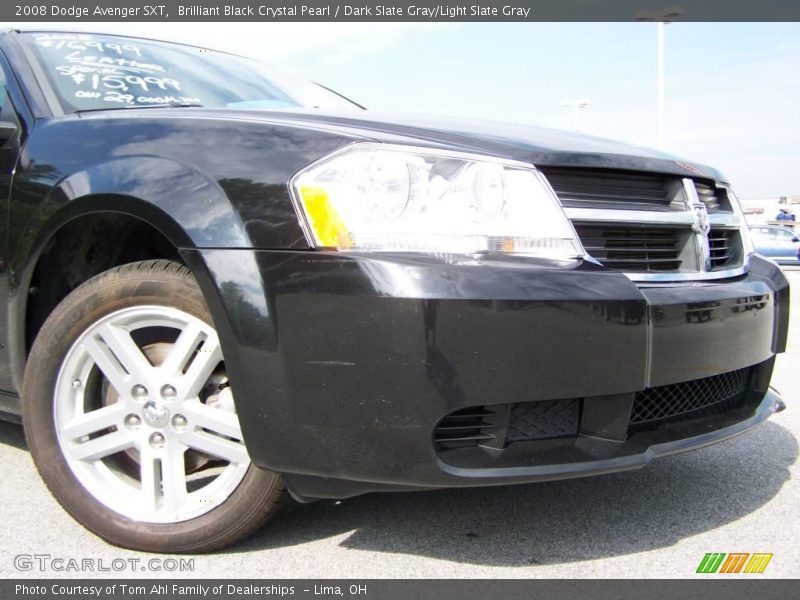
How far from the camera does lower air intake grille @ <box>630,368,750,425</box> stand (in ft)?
7.04

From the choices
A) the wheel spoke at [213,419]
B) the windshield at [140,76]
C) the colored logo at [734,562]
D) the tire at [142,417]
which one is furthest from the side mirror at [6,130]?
the colored logo at [734,562]

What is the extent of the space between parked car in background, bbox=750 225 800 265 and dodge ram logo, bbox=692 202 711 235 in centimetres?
2176

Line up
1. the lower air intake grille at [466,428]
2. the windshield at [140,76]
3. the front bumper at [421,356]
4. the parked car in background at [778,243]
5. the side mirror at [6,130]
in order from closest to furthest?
the front bumper at [421,356] < the lower air intake grille at [466,428] < the side mirror at [6,130] < the windshield at [140,76] < the parked car in background at [778,243]

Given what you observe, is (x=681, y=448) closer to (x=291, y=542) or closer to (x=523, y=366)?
(x=523, y=366)

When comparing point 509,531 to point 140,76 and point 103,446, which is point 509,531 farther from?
point 140,76

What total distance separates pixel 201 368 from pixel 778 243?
23759mm

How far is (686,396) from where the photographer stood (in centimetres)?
228

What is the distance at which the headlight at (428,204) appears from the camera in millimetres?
1874

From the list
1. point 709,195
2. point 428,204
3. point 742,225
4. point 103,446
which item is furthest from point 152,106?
point 742,225

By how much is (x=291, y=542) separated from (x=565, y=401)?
3.02ft

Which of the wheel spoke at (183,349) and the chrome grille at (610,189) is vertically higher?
the chrome grille at (610,189)

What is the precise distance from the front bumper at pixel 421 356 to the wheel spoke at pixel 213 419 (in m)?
0.15

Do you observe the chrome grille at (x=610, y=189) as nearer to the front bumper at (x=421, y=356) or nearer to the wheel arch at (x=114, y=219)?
the front bumper at (x=421, y=356)

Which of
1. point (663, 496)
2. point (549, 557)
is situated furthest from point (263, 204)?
point (663, 496)
